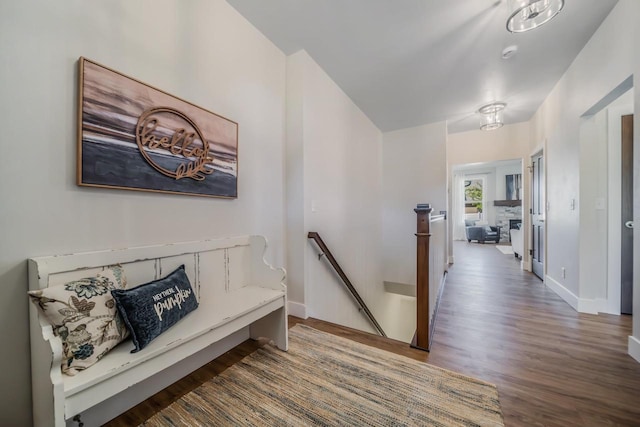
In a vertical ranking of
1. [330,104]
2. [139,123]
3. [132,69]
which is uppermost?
[330,104]

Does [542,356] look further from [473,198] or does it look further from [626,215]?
[473,198]

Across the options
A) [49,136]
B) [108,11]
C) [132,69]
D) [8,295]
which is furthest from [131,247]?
[108,11]

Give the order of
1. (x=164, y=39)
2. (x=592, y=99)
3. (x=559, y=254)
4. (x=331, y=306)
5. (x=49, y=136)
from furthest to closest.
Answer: (x=559, y=254), (x=331, y=306), (x=592, y=99), (x=164, y=39), (x=49, y=136)

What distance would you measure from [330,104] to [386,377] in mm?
2745

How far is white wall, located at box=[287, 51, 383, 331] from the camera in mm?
2398

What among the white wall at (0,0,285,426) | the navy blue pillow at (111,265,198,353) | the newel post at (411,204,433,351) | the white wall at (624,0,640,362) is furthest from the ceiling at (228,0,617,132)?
the navy blue pillow at (111,265,198,353)

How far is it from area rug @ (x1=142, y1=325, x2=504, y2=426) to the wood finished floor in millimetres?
119

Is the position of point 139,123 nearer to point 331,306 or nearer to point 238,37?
point 238,37

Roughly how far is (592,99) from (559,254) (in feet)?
5.93

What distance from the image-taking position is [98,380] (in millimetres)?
883

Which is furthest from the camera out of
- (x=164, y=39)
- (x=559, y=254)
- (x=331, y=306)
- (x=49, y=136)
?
(x=559, y=254)

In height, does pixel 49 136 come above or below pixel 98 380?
above

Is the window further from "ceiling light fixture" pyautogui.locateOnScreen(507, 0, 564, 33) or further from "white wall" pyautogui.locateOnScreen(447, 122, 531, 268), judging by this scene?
"ceiling light fixture" pyautogui.locateOnScreen(507, 0, 564, 33)

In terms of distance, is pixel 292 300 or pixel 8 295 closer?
pixel 8 295
